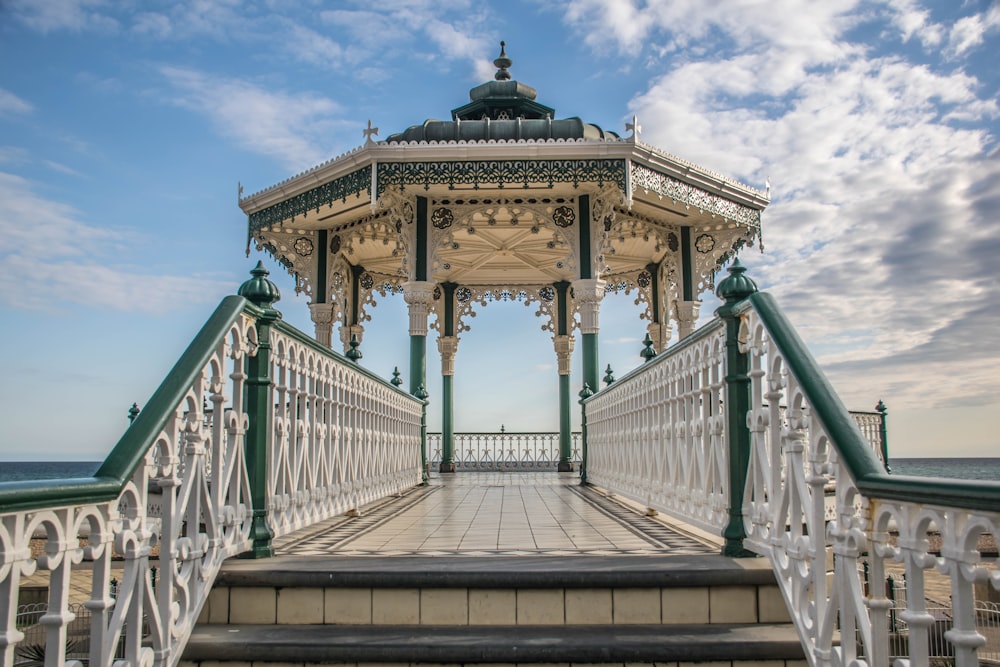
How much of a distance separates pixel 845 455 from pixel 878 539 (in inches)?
9.9

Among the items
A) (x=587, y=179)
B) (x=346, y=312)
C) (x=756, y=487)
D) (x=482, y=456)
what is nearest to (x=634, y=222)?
(x=587, y=179)

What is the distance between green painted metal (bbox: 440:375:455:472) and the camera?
16.1 metres

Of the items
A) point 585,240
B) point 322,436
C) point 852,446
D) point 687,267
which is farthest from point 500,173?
point 852,446

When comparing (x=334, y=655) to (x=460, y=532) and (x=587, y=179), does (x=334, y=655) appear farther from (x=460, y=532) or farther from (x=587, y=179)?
(x=587, y=179)

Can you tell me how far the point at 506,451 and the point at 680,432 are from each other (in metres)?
13.3

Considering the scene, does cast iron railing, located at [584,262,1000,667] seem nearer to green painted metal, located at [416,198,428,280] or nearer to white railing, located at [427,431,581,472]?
green painted metal, located at [416,198,428,280]

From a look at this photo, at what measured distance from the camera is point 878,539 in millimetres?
2217

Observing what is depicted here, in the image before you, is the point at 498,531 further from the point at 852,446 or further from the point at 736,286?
the point at 852,446

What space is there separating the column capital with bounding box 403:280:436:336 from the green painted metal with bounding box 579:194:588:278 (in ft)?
7.09

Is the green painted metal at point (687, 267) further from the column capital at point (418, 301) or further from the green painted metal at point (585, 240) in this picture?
the column capital at point (418, 301)

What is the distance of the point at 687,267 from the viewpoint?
1298 cm

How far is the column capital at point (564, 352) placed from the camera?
15.9m

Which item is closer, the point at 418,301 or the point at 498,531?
the point at 498,531

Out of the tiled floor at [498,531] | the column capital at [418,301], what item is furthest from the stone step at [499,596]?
the column capital at [418,301]
